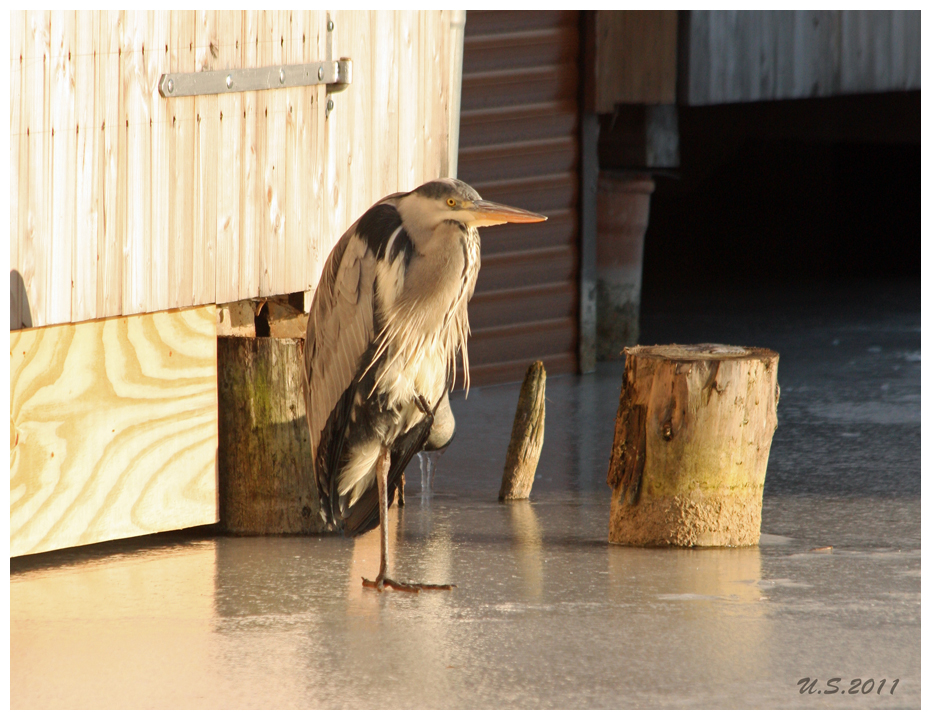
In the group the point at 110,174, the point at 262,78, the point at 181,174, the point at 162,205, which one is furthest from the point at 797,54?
the point at 110,174

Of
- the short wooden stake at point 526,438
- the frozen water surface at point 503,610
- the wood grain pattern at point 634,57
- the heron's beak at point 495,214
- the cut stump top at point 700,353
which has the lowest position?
the frozen water surface at point 503,610

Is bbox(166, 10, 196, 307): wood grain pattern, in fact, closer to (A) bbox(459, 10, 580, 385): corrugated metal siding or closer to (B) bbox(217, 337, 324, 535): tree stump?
(B) bbox(217, 337, 324, 535): tree stump

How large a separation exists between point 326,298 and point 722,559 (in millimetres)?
1599

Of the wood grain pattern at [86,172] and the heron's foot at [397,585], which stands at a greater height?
the wood grain pattern at [86,172]

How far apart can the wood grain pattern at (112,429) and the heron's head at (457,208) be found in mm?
1101

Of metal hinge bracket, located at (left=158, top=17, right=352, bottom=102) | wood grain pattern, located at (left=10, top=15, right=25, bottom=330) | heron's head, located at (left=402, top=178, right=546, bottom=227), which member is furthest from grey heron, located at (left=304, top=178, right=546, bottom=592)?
wood grain pattern, located at (left=10, top=15, right=25, bottom=330)

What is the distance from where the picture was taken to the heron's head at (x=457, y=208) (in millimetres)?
3949

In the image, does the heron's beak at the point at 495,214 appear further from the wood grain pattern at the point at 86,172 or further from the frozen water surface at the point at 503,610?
the wood grain pattern at the point at 86,172

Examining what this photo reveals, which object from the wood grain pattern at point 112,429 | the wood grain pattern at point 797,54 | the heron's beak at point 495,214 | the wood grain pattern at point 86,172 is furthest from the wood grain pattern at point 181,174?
the wood grain pattern at point 797,54

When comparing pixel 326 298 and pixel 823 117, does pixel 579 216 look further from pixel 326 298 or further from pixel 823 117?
pixel 823 117

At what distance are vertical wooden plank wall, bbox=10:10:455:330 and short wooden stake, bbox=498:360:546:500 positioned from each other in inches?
37.8

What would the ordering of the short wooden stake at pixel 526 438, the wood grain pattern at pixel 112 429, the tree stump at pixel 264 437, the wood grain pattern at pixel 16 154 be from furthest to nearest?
the short wooden stake at pixel 526 438, the tree stump at pixel 264 437, the wood grain pattern at pixel 112 429, the wood grain pattern at pixel 16 154

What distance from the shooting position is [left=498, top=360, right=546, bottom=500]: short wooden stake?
213 inches

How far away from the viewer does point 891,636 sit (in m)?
3.81
